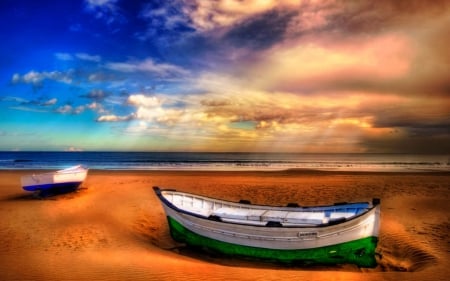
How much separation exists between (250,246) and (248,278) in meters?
1.16

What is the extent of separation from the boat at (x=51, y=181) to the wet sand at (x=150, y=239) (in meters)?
0.65

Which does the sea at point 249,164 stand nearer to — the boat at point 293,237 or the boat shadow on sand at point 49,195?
the boat shadow on sand at point 49,195

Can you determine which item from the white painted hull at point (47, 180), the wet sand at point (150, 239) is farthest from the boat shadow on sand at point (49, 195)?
the white painted hull at point (47, 180)

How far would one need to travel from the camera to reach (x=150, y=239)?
475 inches

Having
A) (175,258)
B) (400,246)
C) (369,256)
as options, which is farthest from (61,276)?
(400,246)

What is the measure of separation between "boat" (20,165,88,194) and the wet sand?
648mm

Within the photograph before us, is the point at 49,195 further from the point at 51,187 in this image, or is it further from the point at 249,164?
the point at 249,164

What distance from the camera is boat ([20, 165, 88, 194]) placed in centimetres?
1814

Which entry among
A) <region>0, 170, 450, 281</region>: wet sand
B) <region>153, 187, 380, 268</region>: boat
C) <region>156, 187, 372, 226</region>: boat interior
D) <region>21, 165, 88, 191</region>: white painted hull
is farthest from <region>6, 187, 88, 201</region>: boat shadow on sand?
<region>153, 187, 380, 268</region>: boat

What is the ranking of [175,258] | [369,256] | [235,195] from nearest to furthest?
[369,256] → [175,258] → [235,195]

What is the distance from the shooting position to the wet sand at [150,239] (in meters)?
8.76

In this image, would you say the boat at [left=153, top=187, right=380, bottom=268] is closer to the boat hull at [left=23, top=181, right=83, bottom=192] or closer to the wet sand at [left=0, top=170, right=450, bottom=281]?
the wet sand at [left=0, top=170, right=450, bottom=281]

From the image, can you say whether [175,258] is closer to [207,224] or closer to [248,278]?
[207,224]

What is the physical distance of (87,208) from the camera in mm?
16031
